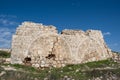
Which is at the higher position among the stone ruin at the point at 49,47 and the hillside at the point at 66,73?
the stone ruin at the point at 49,47

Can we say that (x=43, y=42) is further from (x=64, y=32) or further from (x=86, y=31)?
(x=86, y=31)

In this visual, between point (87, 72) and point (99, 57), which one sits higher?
point (99, 57)

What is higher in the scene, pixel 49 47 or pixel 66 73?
pixel 49 47

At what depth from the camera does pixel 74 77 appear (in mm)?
16969

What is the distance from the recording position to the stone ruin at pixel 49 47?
21250 millimetres

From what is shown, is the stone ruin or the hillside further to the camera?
the stone ruin

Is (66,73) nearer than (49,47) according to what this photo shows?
Yes

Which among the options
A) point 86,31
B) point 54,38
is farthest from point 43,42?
point 86,31

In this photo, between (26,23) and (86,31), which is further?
(86,31)

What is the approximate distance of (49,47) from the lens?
71.4 feet

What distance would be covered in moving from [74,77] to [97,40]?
7.56 m

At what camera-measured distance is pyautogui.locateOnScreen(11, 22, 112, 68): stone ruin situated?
2125cm

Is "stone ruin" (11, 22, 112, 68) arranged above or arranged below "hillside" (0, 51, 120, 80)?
above

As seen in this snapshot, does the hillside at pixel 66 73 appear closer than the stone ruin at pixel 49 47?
Yes
